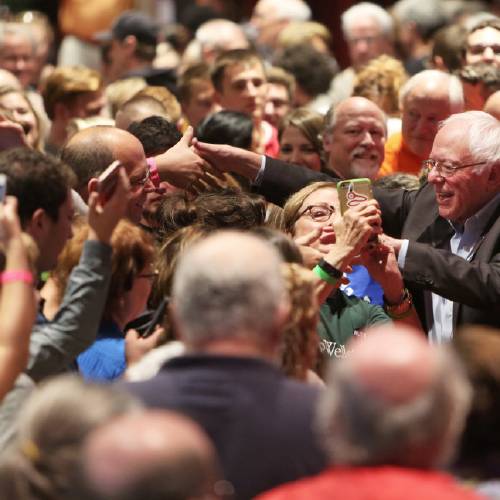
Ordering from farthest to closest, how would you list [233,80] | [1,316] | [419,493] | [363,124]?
[233,80]
[363,124]
[1,316]
[419,493]

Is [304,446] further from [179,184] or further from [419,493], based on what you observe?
[179,184]

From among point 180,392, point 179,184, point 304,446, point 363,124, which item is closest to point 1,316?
point 180,392

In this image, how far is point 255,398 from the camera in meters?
3.28

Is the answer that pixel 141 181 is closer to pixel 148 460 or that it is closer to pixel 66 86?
pixel 148 460

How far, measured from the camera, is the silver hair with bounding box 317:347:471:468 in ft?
9.29

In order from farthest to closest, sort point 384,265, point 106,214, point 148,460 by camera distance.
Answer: point 384,265
point 106,214
point 148,460

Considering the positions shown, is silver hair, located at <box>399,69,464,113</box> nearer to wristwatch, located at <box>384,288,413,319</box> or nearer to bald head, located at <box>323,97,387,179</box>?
bald head, located at <box>323,97,387,179</box>

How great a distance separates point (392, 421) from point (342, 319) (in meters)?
2.51

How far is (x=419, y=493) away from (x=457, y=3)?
11967 mm

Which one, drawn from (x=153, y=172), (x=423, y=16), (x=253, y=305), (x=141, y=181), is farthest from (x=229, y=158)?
(x=423, y=16)

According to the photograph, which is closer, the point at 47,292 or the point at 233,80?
the point at 47,292

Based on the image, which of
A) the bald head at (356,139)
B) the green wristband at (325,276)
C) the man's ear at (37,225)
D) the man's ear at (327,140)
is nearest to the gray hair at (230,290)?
the man's ear at (37,225)

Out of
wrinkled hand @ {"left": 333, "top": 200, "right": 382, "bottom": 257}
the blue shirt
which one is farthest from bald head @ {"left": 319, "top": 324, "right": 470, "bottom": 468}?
wrinkled hand @ {"left": 333, "top": 200, "right": 382, "bottom": 257}

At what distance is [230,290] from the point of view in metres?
3.22
